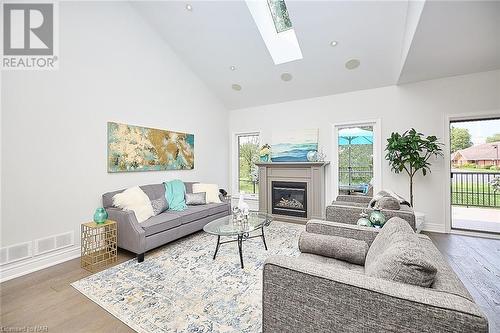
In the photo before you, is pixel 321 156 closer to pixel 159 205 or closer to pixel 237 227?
pixel 237 227

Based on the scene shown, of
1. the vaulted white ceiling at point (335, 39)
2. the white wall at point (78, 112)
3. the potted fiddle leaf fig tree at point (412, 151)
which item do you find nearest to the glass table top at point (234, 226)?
the white wall at point (78, 112)

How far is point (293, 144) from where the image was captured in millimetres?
5246

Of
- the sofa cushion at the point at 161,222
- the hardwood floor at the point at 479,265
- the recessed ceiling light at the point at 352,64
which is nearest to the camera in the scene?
the hardwood floor at the point at 479,265

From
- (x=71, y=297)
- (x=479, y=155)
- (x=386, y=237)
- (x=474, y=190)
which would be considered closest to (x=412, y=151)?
(x=479, y=155)

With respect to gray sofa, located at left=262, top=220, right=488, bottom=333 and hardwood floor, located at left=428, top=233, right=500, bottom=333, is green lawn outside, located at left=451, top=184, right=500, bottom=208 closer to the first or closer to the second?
hardwood floor, located at left=428, top=233, right=500, bottom=333

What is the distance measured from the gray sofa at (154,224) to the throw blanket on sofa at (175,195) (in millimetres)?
105

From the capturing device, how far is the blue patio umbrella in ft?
15.3

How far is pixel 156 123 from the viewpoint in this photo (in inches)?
169

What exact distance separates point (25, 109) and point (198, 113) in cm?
305

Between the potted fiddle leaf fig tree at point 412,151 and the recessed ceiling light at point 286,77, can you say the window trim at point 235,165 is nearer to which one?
the recessed ceiling light at point 286,77

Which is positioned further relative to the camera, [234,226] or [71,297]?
[234,226]

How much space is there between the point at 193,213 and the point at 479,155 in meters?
5.33

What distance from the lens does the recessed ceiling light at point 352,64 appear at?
404 cm

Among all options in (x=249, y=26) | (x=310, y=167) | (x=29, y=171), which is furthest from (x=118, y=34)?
(x=310, y=167)
